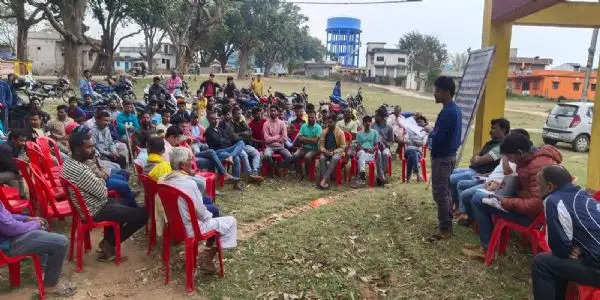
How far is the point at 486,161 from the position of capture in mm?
5559

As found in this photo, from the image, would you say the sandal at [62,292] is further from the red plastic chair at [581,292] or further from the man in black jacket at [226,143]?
the red plastic chair at [581,292]

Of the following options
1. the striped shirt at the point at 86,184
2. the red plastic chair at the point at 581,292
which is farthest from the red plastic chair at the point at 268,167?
the red plastic chair at the point at 581,292

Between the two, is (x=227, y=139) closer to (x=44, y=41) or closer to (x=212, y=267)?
(x=212, y=267)

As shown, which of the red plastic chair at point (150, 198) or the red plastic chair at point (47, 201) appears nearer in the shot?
the red plastic chair at point (150, 198)

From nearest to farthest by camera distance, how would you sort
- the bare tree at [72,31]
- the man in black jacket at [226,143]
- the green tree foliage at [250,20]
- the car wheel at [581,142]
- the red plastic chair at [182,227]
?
the red plastic chair at [182,227] → the man in black jacket at [226,143] → the car wheel at [581,142] → the bare tree at [72,31] → the green tree foliage at [250,20]

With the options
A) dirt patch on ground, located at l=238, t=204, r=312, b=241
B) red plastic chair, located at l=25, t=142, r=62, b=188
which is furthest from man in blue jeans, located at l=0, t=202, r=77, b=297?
dirt patch on ground, located at l=238, t=204, r=312, b=241

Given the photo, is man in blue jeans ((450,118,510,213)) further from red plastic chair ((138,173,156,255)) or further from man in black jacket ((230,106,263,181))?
red plastic chair ((138,173,156,255))

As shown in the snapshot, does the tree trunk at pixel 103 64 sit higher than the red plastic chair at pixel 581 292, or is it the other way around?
the tree trunk at pixel 103 64

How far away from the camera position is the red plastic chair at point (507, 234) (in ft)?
13.2

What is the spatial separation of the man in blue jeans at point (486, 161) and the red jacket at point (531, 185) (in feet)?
3.60

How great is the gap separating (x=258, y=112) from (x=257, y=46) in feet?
142

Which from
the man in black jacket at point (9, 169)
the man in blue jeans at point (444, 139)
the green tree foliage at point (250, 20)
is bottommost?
the man in black jacket at point (9, 169)

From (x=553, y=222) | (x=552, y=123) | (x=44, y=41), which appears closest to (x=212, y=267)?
(x=553, y=222)

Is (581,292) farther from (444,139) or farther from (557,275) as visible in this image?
(444,139)
